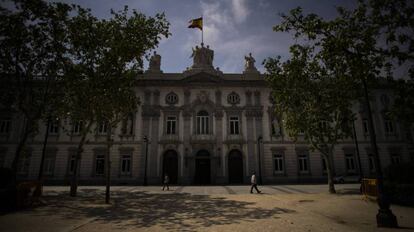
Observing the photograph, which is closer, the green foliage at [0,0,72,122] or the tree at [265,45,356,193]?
the green foliage at [0,0,72,122]

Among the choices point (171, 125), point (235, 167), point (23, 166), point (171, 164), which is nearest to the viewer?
point (23, 166)

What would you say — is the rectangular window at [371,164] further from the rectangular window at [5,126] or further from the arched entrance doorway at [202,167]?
the rectangular window at [5,126]

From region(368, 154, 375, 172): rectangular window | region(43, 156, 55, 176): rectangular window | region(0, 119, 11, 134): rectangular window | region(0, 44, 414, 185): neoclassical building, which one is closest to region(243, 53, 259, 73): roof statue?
region(0, 44, 414, 185): neoclassical building

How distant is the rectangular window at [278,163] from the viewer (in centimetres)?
2802

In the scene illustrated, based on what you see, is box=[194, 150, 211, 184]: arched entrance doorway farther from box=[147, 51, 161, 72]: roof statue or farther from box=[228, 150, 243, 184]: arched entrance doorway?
box=[147, 51, 161, 72]: roof statue

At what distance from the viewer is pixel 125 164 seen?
27.8 m

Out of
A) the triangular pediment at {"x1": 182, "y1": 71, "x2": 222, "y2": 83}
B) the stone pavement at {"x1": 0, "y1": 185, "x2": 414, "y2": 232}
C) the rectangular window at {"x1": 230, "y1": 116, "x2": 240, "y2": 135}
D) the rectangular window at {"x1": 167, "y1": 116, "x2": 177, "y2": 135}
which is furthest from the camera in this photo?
the triangular pediment at {"x1": 182, "y1": 71, "x2": 222, "y2": 83}

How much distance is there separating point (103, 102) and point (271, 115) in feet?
66.9

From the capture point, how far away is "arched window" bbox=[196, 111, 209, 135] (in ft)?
94.9

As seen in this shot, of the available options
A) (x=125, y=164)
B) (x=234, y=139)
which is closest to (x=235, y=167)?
(x=234, y=139)

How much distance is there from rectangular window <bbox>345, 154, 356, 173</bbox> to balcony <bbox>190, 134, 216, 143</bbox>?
1633 centimetres

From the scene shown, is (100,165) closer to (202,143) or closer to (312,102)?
(202,143)

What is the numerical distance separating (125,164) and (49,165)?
866 cm

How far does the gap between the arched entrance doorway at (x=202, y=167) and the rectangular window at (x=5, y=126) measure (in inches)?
896
